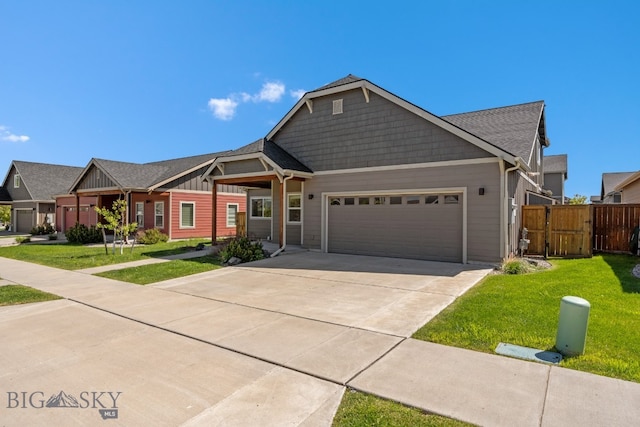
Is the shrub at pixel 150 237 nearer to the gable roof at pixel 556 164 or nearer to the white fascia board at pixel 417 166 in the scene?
the white fascia board at pixel 417 166

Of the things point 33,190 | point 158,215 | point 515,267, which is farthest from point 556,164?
point 33,190

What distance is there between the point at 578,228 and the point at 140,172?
75.1 feet

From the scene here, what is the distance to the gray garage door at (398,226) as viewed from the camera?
36.4ft

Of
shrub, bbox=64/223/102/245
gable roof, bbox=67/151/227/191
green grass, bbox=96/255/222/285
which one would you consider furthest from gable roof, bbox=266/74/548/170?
shrub, bbox=64/223/102/245

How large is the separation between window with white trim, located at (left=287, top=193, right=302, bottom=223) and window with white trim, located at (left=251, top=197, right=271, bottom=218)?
2.19 meters

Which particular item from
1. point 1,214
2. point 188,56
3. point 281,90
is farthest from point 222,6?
point 1,214

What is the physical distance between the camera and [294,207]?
15.1 metres

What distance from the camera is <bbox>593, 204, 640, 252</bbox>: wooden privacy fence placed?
12.1 m

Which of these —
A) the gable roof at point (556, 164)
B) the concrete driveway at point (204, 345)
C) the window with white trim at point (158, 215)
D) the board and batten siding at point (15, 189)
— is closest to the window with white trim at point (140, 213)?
the window with white trim at point (158, 215)

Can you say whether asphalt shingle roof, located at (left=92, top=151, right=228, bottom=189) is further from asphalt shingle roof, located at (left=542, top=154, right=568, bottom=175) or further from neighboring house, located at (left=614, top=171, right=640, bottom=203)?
asphalt shingle roof, located at (left=542, top=154, right=568, bottom=175)

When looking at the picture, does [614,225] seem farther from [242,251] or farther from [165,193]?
[165,193]

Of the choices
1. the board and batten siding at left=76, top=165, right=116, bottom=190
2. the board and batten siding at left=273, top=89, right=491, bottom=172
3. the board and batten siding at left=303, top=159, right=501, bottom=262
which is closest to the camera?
the board and batten siding at left=303, top=159, right=501, bottom=262

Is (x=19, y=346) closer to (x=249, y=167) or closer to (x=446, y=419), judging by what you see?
(x=446, y=419)

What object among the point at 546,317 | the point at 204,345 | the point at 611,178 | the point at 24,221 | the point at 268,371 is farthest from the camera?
the point at 611,178
